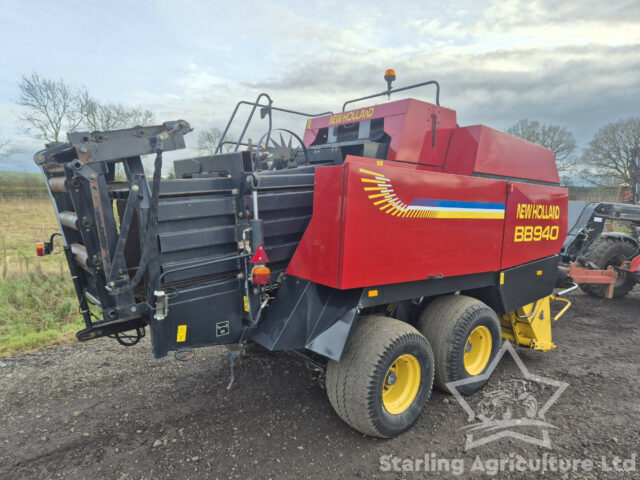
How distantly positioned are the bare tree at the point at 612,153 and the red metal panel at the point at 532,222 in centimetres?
1861

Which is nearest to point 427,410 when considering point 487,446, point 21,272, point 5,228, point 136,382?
point 487,446

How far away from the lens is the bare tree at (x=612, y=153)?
18.8m

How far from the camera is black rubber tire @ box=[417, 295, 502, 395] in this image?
10.6 feet

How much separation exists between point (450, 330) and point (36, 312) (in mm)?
5404

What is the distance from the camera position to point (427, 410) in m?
3.22

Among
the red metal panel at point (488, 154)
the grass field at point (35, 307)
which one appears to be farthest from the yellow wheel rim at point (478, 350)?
the grass field at point (35, 307)

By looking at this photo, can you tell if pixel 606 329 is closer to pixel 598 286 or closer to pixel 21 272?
pixel 598 286

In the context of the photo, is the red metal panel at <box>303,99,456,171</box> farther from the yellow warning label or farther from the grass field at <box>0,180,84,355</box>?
the grass field at <box>0,180,84,355</box>

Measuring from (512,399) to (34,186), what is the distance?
2189 centimetres

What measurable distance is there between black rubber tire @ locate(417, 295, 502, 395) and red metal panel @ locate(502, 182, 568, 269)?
0.64m

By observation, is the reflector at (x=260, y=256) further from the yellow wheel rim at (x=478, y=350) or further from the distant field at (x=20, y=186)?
the distant field at (x=20, y=186)

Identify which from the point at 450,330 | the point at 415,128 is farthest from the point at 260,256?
the point at 415,128

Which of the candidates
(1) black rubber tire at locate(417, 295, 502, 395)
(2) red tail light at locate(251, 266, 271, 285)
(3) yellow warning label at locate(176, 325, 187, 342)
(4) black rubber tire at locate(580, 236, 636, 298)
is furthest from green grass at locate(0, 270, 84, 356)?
(4) black rubber tire at locate(580, 236, 636, 298)

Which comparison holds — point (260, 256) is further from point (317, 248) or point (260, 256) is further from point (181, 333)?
point (181, 333)
